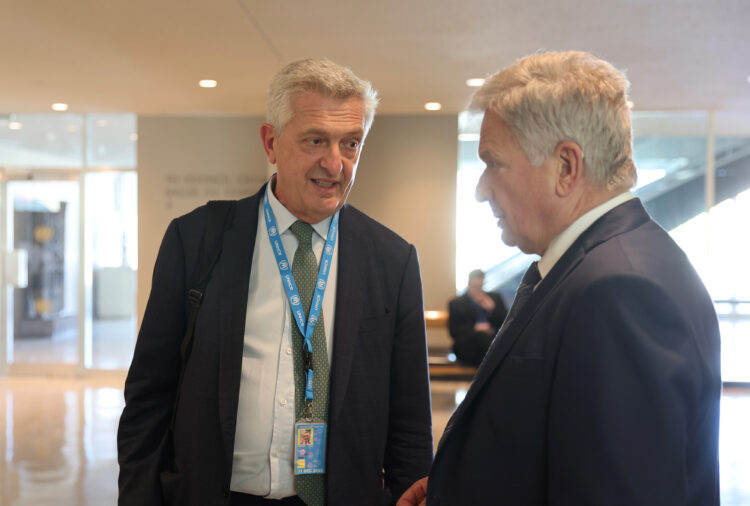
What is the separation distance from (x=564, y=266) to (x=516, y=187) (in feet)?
0.60

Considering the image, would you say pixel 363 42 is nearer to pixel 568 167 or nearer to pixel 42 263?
pixel 568 167

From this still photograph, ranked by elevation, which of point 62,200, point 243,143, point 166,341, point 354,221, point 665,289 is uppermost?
point 243,143

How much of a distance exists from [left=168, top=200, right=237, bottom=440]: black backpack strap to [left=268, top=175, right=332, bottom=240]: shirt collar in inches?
5.1

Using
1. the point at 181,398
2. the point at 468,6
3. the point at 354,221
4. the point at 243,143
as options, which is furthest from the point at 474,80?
the point at 181,398

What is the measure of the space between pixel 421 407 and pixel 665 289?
0.98 m

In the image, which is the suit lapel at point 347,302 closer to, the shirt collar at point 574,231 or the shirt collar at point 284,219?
the shirt collar at point 284,219

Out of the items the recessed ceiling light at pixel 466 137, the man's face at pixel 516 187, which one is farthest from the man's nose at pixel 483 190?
the recessed ceiling light at pixel 466 137

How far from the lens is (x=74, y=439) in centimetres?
595

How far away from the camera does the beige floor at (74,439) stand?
448cm

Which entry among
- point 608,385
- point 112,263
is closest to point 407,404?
point 608,385

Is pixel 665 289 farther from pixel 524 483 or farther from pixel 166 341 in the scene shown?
pixel 166 341

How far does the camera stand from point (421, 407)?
180 cm

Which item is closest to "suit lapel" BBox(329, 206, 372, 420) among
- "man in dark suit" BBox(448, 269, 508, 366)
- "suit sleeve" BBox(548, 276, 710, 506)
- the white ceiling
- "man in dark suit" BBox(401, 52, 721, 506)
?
"man in dark suit" BBox(401, 52, 721, 506)

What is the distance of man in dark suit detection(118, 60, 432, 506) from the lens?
1.59 m
